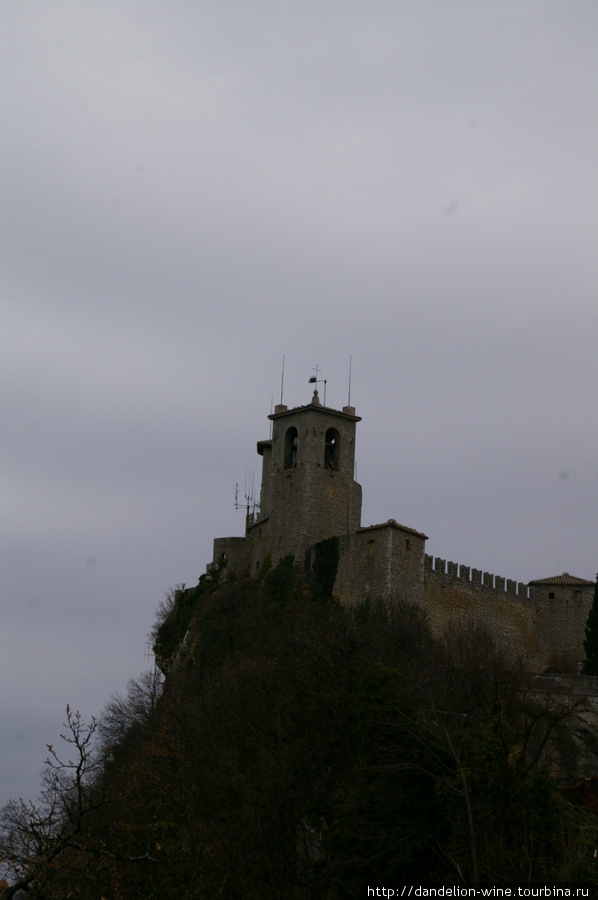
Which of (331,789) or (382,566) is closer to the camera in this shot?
(331,789)

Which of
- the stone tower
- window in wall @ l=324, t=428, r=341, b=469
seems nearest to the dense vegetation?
Result: the stone tower

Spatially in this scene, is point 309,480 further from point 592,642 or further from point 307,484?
point 592,642

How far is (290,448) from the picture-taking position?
51.5 m

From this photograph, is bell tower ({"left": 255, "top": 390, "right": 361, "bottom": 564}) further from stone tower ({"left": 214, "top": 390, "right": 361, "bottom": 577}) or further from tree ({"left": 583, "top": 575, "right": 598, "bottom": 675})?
tree ({"left": 583, "top": 575, "right": 598, "bottom": 675})

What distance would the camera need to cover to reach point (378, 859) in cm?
2605

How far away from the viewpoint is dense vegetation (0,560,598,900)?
82.1ft

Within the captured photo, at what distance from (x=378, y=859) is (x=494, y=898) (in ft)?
13.0

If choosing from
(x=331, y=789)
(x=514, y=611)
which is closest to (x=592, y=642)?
(x=514, y=611)

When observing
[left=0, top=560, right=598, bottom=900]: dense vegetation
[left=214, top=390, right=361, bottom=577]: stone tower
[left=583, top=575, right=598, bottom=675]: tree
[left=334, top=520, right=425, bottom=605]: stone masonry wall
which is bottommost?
[left=0, top=560, right=598, bottom=900]: dense vegetation

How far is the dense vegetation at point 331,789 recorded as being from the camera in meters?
25.0

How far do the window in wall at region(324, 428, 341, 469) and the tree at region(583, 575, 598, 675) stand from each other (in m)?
11.4

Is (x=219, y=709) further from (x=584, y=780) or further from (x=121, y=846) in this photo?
(x=584, y=780)

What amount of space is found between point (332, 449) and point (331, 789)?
78.5ft

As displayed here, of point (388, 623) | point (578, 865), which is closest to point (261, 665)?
point (388, 623)
